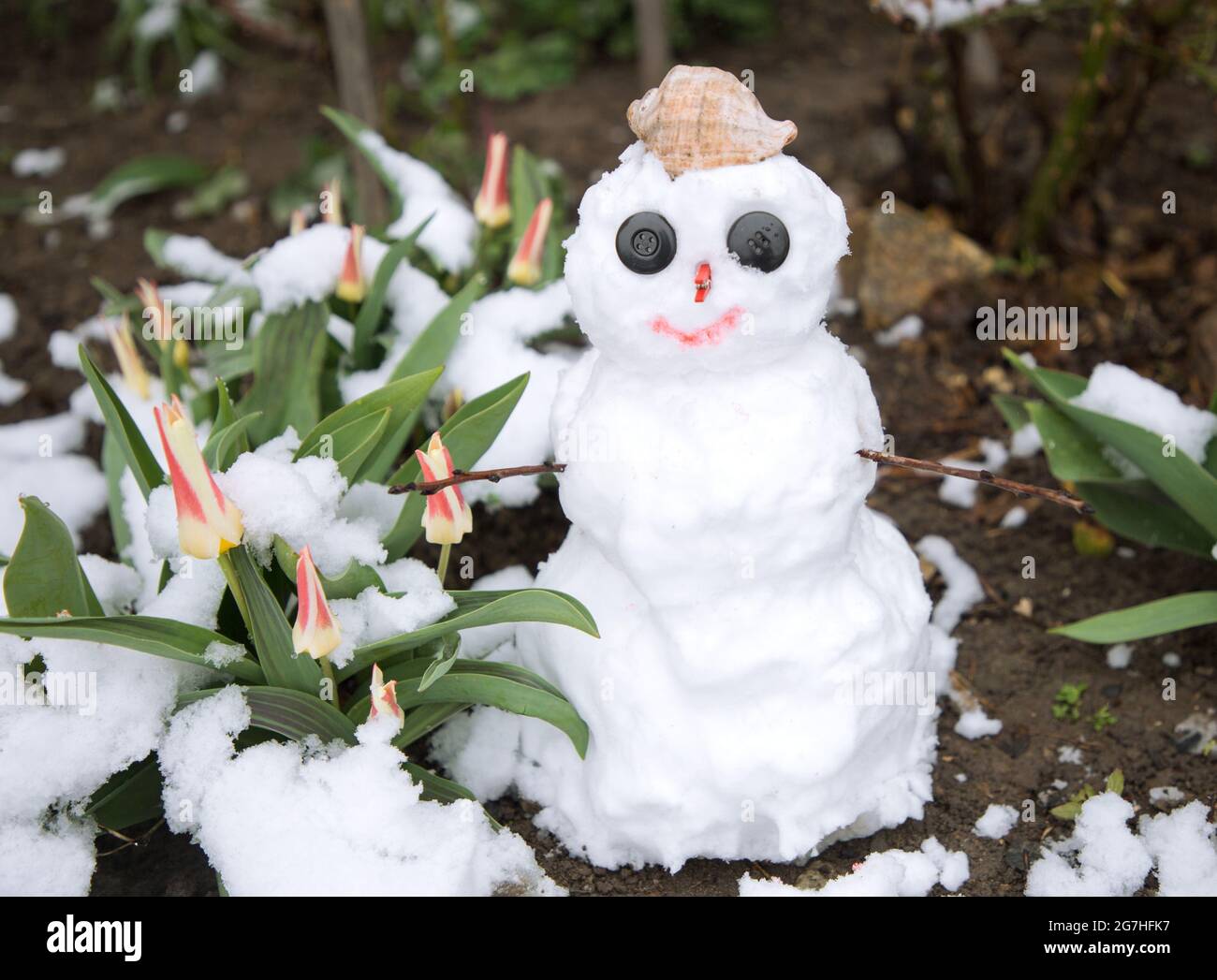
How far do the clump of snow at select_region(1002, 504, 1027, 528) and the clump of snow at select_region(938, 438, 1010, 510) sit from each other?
0.28 ft

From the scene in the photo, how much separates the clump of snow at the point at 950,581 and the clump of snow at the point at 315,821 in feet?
3.43

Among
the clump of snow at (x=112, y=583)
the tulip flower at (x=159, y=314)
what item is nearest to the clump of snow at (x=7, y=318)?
the tulip flower at (x=159, y=314)

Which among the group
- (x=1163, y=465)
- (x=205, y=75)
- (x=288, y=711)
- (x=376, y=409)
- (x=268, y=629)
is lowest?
(x=288, y=711)

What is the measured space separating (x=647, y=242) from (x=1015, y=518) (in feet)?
4.58

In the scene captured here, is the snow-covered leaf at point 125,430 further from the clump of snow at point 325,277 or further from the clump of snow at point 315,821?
the clump of snow at point 325,277

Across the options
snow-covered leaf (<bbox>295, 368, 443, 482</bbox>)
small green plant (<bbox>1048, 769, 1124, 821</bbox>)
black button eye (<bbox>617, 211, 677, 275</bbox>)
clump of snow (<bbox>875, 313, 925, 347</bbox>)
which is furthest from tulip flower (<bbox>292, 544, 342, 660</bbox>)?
clump of snow (<bbox>875, 313, 925, 347</bbox>)

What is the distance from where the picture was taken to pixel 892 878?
6.32 feet

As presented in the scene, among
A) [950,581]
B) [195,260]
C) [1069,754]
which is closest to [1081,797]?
[1069,754]

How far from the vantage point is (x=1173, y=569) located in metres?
2.56

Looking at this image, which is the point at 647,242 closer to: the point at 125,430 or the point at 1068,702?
the point at 125,430

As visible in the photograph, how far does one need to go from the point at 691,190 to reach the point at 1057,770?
1270mm

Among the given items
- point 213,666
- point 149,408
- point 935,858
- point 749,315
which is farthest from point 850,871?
point 149,408

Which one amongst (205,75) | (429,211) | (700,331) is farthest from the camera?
(205,75)

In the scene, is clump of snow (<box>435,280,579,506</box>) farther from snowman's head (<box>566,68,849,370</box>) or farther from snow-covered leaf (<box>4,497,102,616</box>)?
snow-covered leaf (<box>4,497,102,616</box>)
